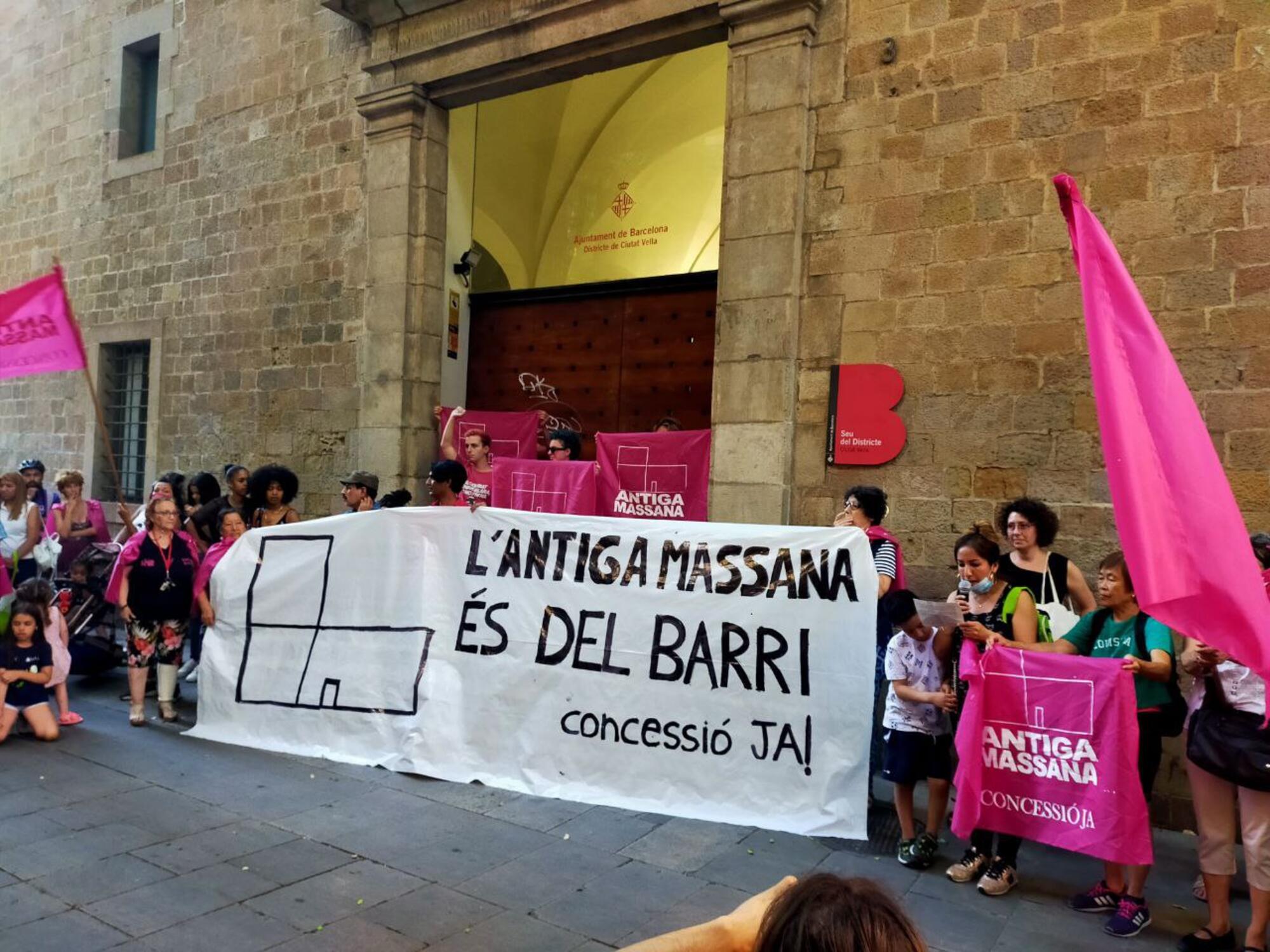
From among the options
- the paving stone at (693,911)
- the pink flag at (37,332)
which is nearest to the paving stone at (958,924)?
the paving stone at (693,911)

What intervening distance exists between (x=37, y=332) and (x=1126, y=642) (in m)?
6.56

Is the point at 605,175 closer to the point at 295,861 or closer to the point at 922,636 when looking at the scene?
the point at 922,636

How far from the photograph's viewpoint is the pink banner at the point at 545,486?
24.0 ft

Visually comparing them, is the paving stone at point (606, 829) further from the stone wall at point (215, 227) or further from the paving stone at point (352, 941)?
the stone wall at point (215, 227)

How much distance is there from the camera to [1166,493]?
255cm

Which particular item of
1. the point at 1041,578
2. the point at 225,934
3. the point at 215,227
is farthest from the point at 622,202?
the point at 225,934

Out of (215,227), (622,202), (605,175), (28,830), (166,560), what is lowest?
(28,830)

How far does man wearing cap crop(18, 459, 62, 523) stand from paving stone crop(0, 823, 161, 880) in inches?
192

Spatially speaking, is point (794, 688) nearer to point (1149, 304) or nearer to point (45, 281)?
point (1149, 304)

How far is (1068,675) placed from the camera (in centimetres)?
400

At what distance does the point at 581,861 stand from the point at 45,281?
4.99m

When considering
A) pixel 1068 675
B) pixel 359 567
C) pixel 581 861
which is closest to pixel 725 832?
pixel 581 861

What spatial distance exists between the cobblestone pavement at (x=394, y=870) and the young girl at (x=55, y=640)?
93 centimetres

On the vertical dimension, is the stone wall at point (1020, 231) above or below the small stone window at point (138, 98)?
below
